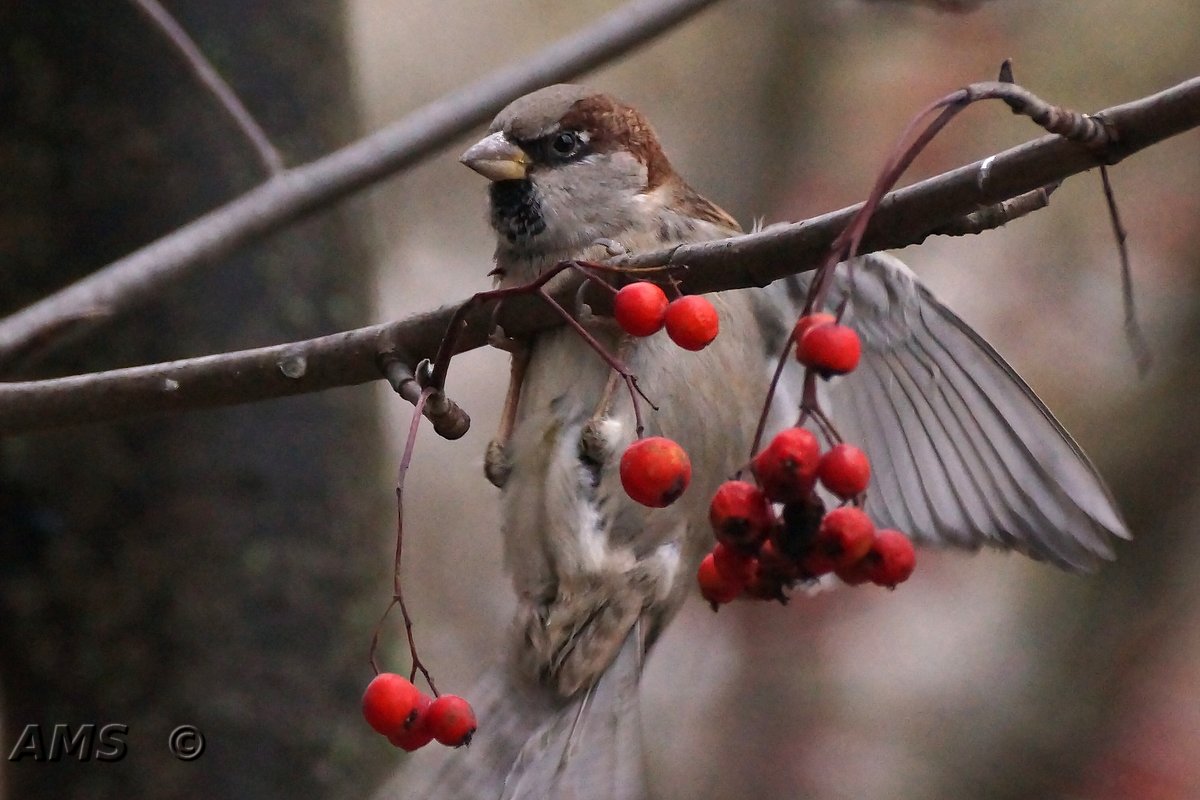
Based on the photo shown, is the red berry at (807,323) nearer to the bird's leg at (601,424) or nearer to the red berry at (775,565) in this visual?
the red berry at (775,565)

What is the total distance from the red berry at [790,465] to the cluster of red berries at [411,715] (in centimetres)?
56

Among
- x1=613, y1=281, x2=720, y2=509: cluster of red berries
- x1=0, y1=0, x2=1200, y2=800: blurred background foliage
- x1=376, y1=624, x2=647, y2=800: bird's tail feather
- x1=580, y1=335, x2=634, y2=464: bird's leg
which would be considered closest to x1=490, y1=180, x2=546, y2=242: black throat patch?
x1=580, y1=335, x2=634, y2=464: bird's leg

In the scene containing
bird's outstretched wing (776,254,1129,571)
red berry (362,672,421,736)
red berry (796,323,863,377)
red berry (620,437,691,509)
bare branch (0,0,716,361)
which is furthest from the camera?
bird's outstretched wing (776,254,1129,571)

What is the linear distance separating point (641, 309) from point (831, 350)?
→ 32 cm

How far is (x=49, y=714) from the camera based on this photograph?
2.49 meters

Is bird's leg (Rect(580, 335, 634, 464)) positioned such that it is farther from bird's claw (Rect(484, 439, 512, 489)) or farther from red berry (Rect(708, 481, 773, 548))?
red berry (Rect(708, 481, 773, 548))

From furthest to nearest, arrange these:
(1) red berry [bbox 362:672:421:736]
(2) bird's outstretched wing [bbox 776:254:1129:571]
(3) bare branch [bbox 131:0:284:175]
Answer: (2) bird's outstretched wing [bbox 776:254:1129:571]
(3) bare branch [bbox 131:0:284:175]
(1) red berry [bbox 362:672:421:736]

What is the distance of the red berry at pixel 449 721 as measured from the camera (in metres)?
1.62

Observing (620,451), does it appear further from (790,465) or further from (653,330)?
(790,465)

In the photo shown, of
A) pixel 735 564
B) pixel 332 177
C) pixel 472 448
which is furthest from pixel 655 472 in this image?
pixel 472 448

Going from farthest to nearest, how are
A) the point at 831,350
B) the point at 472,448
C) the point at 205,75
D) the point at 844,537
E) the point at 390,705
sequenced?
the point at 472,448 → the point at 205,75 → the point at 390,705 → the point at 844,537 → the point at 831,350

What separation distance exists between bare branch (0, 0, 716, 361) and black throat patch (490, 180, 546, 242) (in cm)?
15

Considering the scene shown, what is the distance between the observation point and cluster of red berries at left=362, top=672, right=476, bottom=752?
5.27ft

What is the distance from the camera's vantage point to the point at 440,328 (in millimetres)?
1625
